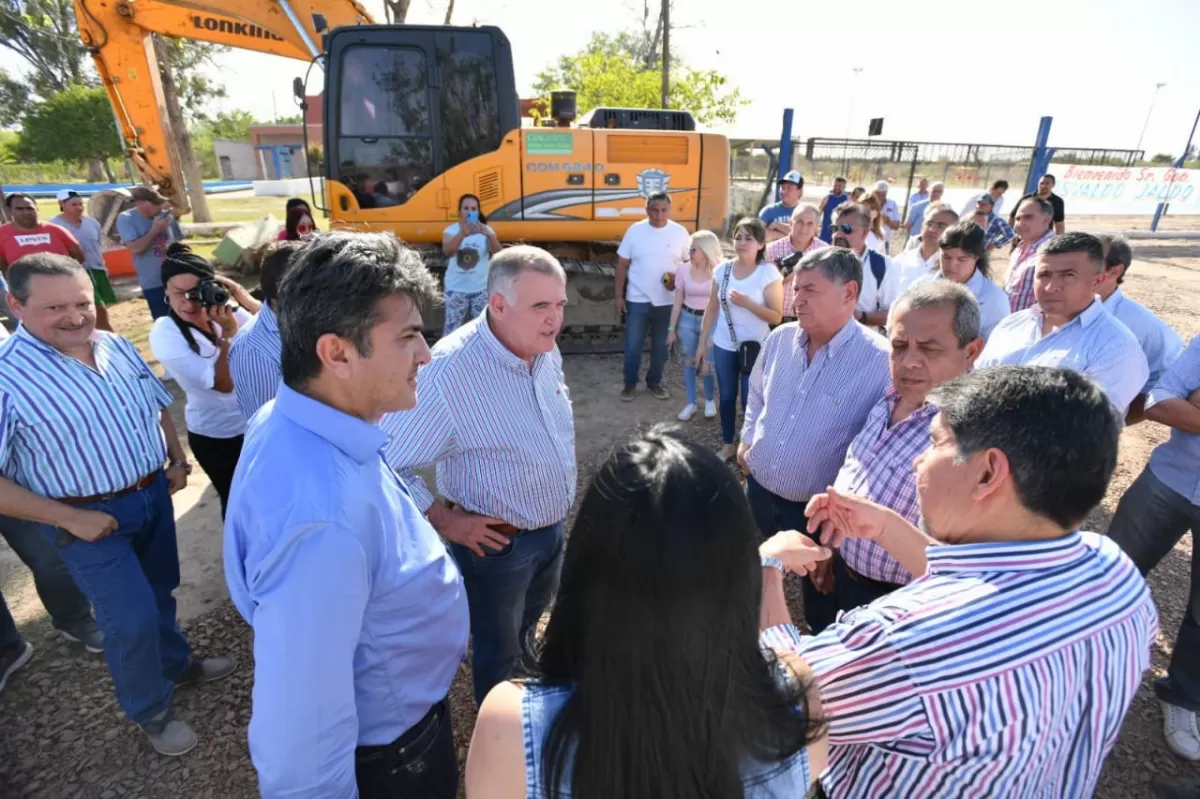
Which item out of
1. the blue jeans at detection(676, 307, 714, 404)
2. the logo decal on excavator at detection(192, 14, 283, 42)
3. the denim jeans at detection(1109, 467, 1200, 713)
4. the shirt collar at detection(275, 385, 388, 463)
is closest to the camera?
the shirt collar at detection(275, 385, 388, 463)

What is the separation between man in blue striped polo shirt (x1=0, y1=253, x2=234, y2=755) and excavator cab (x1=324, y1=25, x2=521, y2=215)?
164 inches

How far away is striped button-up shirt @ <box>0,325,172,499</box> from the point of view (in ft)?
7.07

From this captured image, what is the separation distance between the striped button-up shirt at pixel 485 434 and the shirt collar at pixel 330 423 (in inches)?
29.4

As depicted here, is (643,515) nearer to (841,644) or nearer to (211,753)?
(841,644)

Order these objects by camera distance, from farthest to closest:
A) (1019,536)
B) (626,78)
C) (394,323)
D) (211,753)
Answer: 1. (626,78)
2. (211,753)
3. (394,323)
4. (1019,536)

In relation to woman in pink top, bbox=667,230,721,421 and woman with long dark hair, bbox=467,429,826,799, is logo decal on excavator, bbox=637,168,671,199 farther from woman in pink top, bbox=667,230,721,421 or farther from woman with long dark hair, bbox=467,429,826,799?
woman with long dark hair, bbox=467,429,826,799

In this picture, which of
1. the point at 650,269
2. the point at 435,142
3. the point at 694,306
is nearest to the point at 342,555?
the point at 694,306

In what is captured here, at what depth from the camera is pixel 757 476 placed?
2.83 m

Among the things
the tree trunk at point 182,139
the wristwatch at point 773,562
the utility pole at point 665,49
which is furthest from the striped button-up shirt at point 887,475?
the utility pole at point 665,49

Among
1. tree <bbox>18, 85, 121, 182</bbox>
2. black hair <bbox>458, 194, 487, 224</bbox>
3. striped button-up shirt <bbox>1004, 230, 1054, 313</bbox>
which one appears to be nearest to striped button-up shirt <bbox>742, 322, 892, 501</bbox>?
striped button-up shirt <bbox>1004, 230, 1054, 313</bbox>

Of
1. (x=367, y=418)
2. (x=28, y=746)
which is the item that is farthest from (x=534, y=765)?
(x=28, y=746)

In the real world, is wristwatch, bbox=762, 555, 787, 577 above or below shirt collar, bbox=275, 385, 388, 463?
below

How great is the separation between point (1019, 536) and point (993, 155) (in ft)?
72.9

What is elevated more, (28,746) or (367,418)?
(367,418)
